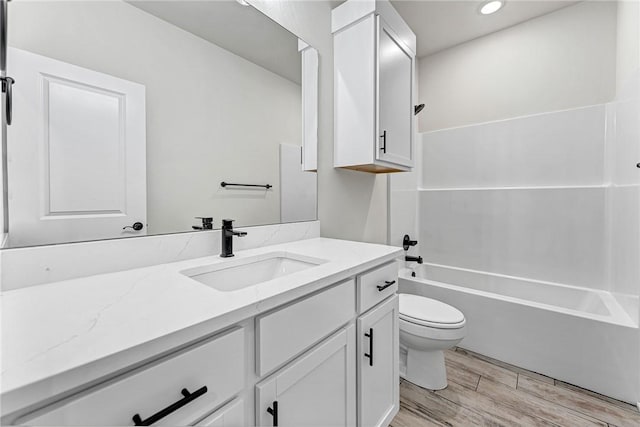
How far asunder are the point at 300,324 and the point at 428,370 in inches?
52.3

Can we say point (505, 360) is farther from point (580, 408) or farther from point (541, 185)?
point (541, 185)

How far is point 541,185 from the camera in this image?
2334mm

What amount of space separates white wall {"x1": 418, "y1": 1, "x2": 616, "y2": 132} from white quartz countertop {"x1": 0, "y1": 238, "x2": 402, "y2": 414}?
2.53 meters

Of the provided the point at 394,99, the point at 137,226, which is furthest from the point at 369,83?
the point at 137,226

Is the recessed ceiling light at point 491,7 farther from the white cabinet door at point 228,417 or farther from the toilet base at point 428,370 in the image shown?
the white cabinet door at point 228,417

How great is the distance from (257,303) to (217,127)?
83 cm

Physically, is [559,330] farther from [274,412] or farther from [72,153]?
[72,153]

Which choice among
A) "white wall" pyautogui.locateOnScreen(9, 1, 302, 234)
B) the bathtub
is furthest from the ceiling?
the bathtub

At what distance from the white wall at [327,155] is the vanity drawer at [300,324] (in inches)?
31.0

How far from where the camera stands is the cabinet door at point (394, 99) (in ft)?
5.23

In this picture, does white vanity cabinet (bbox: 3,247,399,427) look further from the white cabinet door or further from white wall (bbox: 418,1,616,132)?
white wall (bbox: 418,1,616,132)

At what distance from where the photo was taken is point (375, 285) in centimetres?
115

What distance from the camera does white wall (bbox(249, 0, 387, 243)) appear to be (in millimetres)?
1534

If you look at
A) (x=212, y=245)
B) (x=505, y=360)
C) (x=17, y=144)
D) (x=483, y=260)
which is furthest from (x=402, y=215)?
(x=17, y=144)
